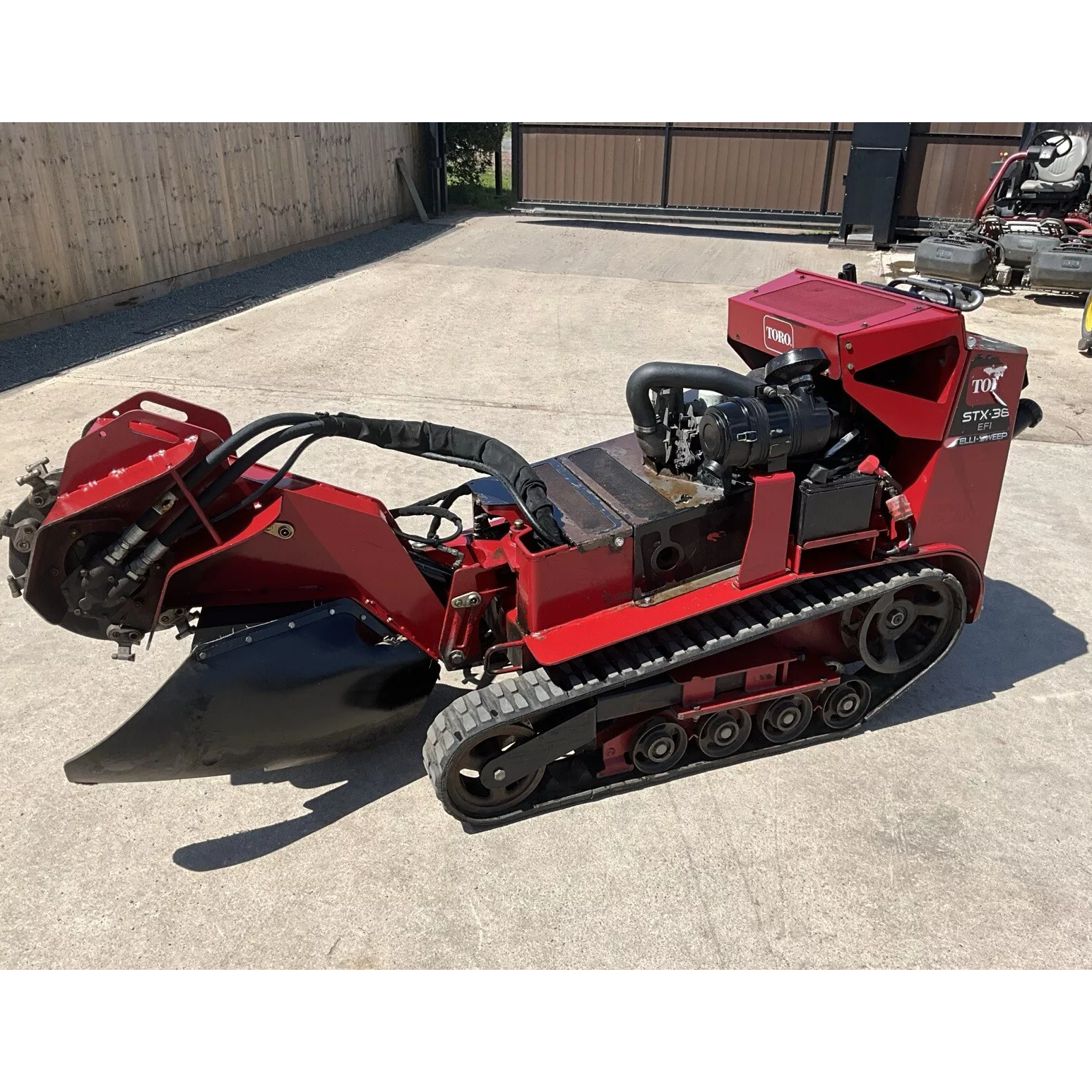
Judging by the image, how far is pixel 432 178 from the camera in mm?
20859

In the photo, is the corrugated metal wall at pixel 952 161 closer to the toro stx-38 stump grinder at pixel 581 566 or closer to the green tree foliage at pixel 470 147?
the green tree foliage at pixel 470 147

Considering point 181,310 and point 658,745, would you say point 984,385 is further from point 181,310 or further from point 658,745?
point 181,310

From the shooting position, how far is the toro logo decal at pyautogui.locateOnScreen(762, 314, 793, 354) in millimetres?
4934

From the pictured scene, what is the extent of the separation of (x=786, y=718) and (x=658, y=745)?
2.50 ft

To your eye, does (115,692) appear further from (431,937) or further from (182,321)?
(182,321)

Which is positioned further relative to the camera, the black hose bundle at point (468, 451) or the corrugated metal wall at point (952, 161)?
the corrugated metal wall at point (952, 161)

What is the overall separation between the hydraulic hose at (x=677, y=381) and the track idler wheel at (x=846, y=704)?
5.60ft

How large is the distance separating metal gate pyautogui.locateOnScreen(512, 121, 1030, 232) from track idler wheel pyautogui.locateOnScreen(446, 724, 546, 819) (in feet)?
53.6

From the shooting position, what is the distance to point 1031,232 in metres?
14.6

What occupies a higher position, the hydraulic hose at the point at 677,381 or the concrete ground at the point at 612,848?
the hydraulic hose at the point at 677,381

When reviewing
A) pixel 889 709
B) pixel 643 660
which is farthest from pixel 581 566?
pixel 889 709

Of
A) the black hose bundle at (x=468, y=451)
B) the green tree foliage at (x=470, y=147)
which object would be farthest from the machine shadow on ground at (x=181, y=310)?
the black hose bundle at (x=468, y=451)

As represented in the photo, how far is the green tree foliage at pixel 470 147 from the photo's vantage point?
22.4 meters

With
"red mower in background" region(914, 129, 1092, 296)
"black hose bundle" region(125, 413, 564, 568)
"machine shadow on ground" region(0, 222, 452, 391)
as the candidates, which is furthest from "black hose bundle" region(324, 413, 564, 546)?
"red mower in background" region(914, 129, 1092, 296)
